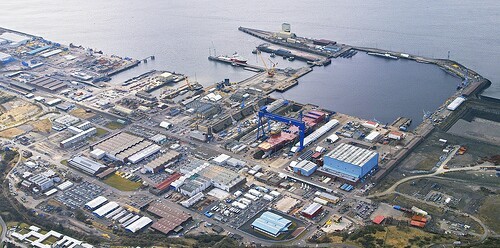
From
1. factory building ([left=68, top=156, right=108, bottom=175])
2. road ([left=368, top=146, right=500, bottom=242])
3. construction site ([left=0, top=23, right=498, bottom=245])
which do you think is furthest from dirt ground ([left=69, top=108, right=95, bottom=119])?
road ([left=368, top=146, right=500, bottom=242])

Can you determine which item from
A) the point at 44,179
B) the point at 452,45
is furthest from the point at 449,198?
the point at 452,45

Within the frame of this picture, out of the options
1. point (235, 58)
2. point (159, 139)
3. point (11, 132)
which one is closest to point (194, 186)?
point (159, 139)

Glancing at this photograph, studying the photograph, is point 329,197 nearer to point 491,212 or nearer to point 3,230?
point 491,212

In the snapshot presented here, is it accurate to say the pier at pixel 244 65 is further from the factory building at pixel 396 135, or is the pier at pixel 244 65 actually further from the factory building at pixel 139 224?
the factory building at pixel 139 224

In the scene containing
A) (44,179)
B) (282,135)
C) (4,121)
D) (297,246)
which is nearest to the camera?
(297,246)

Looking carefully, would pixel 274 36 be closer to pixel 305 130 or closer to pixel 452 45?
pixel 452 45

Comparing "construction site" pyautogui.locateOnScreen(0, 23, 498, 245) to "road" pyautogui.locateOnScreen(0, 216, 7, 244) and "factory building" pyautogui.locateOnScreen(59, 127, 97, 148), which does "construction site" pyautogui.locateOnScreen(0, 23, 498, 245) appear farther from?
"road" pyautogui.locateOnScreen(0, 216, 7, 244)
